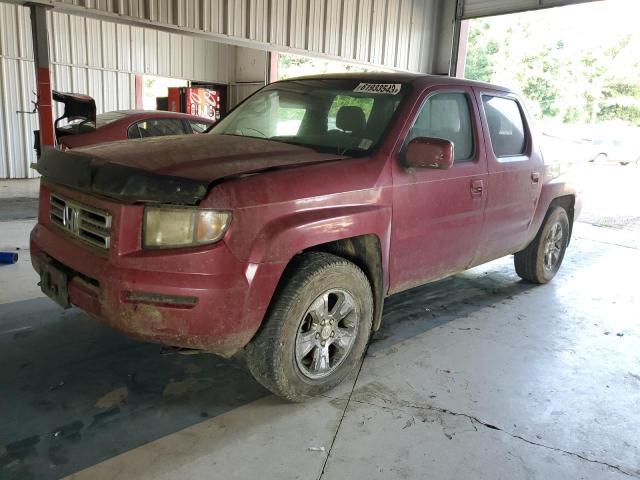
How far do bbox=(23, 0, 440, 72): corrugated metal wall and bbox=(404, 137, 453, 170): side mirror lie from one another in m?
5.79

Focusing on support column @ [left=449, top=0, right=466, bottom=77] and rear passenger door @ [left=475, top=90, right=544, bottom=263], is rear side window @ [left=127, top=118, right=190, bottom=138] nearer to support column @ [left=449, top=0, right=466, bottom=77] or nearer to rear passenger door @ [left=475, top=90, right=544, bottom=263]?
rear passenger door @ [left=475, top=90, right=544, bottom=263]

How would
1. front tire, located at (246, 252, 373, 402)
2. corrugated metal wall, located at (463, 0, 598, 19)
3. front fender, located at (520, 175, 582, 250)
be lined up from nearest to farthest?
front tire, located at (246, 252, 373, 402) < front fender, located at (520, 175, 582, 250) < corrugated metal wall, located at (463, 0, 598, 19)

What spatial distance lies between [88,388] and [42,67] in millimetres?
5595

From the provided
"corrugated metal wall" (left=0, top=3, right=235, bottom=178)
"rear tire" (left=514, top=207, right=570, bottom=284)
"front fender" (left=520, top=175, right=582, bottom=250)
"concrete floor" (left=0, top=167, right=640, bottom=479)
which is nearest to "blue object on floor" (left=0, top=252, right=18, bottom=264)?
"concrete floor" (left=0, top=167, right=640, bottom=479)

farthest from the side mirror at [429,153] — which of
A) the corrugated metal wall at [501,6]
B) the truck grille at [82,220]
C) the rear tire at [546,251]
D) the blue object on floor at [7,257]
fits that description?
the corrugated metal wall at [501,6]

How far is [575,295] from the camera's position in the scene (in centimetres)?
502

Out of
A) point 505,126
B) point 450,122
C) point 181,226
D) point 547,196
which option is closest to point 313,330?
point 181,226

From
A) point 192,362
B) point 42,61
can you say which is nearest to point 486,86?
point 192,362

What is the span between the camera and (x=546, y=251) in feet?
16.9

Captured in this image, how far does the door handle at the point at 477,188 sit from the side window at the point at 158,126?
552cm

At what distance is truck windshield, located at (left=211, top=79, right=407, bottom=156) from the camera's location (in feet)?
10.5

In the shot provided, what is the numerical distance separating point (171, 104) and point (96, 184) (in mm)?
16710

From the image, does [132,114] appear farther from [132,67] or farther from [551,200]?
[132,67]

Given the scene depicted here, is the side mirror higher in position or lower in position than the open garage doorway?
lower
